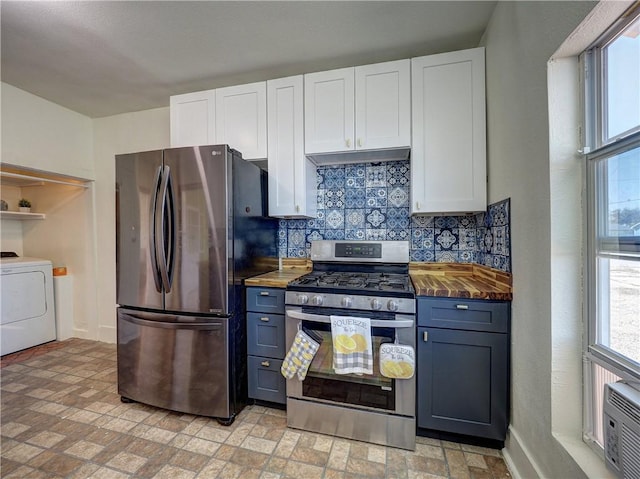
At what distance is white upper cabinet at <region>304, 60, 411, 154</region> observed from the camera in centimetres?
191

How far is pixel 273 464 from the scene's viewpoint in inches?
57.4

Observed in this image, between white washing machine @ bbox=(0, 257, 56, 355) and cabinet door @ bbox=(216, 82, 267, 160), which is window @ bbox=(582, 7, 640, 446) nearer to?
cabinet door @ bbox=(216, 82, 267, 160)

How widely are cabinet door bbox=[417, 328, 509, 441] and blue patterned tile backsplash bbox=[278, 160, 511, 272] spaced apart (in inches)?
25.7

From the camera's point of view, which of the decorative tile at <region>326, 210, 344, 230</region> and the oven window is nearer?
the oven window

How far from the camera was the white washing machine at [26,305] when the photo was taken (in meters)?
2.81

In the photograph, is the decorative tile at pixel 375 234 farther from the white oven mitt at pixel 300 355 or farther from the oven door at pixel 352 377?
the white oven mitt at pixel 300 355

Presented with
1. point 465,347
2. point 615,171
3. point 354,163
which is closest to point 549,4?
point 615,171

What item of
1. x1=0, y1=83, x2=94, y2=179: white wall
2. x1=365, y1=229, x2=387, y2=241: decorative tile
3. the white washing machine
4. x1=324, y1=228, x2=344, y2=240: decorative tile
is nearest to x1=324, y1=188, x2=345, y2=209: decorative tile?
x1=324, y1=228, x2=344, y2=240: decorative tile

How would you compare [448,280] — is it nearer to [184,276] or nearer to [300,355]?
[300,355]

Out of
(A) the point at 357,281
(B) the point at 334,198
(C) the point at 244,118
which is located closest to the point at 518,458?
(A) the point at 357,281

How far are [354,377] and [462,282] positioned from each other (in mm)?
933

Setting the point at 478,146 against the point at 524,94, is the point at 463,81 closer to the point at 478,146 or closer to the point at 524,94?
the point at 478,146

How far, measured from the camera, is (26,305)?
2949mm

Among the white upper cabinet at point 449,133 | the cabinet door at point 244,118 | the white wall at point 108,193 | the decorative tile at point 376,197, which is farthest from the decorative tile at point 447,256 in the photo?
the white wall at point 108,193
